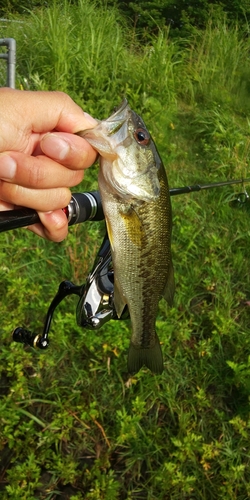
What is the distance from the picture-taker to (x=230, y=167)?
4547 millimetres

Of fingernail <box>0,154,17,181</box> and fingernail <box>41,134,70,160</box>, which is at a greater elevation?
fingernail <box>41,134,70,160</box>

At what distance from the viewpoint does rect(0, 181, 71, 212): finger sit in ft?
4.53

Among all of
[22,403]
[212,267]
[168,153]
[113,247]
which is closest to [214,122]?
[168,153]

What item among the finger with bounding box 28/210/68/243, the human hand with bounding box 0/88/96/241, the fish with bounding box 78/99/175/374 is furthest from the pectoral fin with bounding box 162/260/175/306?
the human hand with bounding box 0/88/96/241

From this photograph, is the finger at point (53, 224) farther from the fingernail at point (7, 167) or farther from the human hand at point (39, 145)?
the fingernail at point (7, 167)

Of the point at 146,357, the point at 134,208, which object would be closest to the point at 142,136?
the point at 134,208

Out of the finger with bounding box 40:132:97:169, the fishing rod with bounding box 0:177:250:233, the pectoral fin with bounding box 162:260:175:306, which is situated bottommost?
the pectoral fin with bounding box 162:260:175:306

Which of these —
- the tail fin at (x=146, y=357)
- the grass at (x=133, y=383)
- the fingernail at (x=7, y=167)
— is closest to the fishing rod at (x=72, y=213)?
the fingernail at (x=7, y=167)

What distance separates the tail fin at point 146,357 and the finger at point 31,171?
793mm

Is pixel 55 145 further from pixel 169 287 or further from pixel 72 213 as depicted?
pixel 169 287

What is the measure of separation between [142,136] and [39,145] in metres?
0.30

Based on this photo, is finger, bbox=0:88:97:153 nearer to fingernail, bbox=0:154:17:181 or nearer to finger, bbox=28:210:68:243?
fingernail, bbox=0:154:17:181

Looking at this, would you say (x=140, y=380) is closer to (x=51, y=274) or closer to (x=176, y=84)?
(x=51, y=274)

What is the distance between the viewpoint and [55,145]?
4.23ft
